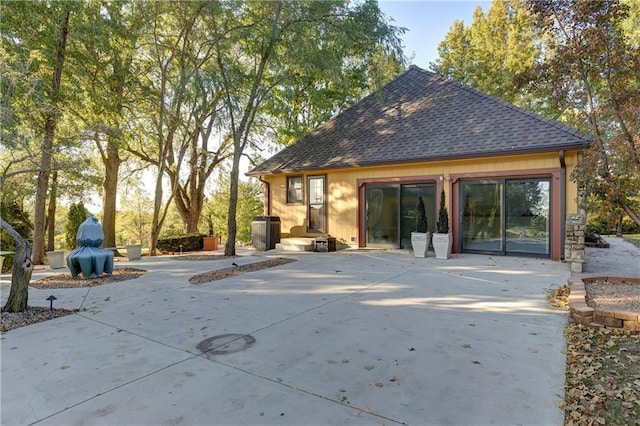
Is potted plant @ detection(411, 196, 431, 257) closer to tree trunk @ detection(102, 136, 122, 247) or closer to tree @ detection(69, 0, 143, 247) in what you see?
tree @ detection(69, 0, 143, 247)

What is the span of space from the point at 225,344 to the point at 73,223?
40.2 feet

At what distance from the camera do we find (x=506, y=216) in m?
8.22

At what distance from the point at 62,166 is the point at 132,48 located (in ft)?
16.0

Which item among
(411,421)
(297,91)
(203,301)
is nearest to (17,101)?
(203,301)

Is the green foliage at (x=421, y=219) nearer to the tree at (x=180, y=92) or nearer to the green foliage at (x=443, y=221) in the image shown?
the green foliage at (x=443, y=221)

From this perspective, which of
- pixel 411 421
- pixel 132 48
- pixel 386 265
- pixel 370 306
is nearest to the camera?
pixel 411 421

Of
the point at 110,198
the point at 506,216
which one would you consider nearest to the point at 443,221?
the point at 506,216

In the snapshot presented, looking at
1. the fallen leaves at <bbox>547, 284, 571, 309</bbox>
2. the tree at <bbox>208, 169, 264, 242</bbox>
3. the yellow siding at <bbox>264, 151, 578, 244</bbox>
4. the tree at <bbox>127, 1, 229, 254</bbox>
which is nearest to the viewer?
the fallen leaves at <bbox>547, 284, 571, 309</bbox>

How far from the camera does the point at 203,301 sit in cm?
493

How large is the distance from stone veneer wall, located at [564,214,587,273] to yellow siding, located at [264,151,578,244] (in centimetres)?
53

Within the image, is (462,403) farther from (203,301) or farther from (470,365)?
(203,301)

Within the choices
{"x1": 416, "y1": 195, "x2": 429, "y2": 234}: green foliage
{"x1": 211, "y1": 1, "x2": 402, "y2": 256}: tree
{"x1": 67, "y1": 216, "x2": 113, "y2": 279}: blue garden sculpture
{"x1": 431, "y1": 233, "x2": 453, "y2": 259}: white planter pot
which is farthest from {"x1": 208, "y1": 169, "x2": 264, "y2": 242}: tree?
{"x1": 431, "y1": 233, "x2": 453, "y2": 259}: white planter pot

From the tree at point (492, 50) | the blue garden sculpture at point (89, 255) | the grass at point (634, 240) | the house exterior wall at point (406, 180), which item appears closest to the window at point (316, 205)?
the house exterior wall at point (406, 180)

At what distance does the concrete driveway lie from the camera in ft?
7.20
